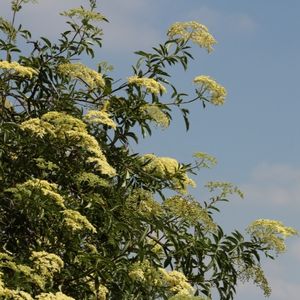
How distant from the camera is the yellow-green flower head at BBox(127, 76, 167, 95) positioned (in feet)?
34.7

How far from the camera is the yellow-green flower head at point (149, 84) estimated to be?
10.6 m

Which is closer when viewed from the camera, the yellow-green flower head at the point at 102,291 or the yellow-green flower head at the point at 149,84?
the yellow-green flower head at the point at 102,291

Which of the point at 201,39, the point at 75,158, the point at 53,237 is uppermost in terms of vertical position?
the point at 201,39

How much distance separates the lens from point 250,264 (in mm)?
10883

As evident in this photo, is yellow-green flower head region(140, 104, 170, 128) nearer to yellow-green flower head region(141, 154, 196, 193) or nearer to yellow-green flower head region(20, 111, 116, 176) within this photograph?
yellow-green flower head region(141, 154, 196, 193)

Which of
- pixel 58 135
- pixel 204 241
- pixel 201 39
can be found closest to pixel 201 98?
pixel 201 39

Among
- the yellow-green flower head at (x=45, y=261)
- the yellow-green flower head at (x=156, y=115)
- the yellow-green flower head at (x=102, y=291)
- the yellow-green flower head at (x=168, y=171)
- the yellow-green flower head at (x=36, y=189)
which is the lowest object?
the yellow-green flower head at (x=45, y=261)

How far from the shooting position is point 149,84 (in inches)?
418

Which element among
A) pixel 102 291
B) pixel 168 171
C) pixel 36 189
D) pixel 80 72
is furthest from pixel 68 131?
pixel 168 171

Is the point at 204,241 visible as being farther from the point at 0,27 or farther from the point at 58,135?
the point at 0,27

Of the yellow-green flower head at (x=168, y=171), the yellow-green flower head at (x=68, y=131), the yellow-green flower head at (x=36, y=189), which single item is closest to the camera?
the yellow-green flower head at (x=36, y=189)

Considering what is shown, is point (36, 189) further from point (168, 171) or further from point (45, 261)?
point (168, 171)

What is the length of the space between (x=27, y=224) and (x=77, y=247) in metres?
0.84

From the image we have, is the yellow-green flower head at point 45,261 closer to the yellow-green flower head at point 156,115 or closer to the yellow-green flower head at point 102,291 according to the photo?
the yellow-green flower head at point 102,291
